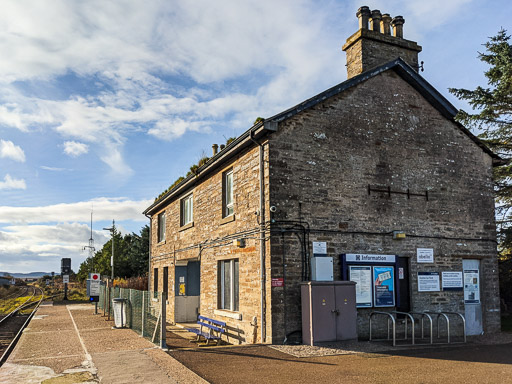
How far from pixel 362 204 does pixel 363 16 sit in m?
5.71

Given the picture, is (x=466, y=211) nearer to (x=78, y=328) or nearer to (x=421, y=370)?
(x=421, y=370)

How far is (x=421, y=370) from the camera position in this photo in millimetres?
8406

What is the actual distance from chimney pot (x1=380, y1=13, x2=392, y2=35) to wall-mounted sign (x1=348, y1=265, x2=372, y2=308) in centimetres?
723

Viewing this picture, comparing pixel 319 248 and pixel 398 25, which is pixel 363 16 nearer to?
pixel 398 25

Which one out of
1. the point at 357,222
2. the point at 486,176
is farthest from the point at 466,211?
the point at 357,222

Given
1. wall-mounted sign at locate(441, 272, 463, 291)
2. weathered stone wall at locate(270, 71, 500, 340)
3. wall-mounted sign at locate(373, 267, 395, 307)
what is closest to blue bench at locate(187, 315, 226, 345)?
weathered stone wall at locate(270, 71, 500, 340)

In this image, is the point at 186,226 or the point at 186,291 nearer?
the point at 186,226

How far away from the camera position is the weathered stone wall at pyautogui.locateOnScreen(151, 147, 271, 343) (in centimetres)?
1207

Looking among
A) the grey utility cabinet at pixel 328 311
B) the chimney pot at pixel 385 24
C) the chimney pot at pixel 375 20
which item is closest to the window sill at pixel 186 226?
the grey utility cabinet at pixel 328 311

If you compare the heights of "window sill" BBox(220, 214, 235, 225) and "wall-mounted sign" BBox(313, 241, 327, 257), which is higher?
"window sill" BBox(220, 214, 235, 225)

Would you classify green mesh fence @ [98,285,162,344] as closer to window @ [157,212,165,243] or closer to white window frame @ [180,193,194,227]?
white window frame @ [180,193,194,227]

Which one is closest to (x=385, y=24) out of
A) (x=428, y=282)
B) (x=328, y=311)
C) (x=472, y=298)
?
(x=428, y=282)

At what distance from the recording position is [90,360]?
9758mm

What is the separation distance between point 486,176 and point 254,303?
8.35 metres
